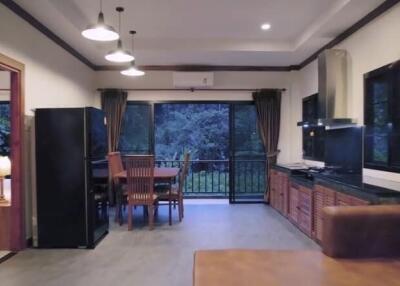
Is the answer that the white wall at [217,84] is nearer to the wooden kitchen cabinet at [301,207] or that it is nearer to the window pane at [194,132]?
the window pane at [194,132]

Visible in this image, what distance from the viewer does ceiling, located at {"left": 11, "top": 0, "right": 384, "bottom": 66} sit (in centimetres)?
407

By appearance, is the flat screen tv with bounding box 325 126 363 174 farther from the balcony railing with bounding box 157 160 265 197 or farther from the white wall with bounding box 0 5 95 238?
the white wall with bounding box 0 5 95 238

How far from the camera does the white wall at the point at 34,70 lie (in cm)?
372

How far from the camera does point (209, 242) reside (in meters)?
4.28

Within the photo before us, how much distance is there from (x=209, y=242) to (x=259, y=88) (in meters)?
3.70

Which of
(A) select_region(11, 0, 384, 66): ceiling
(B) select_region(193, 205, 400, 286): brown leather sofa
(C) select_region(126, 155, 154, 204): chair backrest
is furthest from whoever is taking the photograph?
(C) select_region(126, 155, 154, 204): chair backrest

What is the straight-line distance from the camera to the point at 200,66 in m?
6.77

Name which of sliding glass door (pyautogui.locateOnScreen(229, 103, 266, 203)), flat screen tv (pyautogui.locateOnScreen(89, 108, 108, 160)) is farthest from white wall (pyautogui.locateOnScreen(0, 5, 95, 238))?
sliding glass door (pyautogui.locateOnScreen(229, 103, 266, 203))

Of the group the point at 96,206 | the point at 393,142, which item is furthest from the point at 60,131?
the point at 393,142

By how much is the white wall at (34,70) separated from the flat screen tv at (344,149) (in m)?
4.10

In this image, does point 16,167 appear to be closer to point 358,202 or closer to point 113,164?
point 113,164

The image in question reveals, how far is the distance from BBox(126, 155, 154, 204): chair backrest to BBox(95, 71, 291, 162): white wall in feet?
7.82

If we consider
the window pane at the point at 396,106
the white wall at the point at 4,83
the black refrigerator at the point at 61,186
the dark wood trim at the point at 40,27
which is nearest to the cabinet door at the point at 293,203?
the window pane at the point at 396,106

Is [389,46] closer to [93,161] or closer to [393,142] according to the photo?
[393,142]
